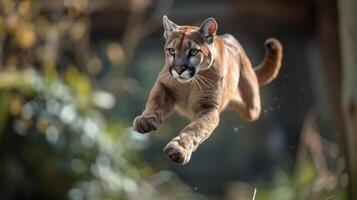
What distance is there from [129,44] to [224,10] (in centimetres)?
82

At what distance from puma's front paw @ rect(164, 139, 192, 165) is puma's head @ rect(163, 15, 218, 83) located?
0.27 ft

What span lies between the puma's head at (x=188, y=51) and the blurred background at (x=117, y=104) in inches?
164

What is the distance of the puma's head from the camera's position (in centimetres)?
114

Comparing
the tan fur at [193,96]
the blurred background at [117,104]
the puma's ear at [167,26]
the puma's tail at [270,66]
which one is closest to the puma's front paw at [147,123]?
the tan fur at [193,96]

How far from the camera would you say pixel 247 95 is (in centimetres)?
140

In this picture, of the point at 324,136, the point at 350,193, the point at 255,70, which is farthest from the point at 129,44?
the point at 255,70

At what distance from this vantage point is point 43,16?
6.42 m

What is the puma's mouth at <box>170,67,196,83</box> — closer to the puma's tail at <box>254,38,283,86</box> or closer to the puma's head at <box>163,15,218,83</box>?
the puma's head at <box>163,15,218,83</box>

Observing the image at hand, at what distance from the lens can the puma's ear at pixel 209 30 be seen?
3.86 feet

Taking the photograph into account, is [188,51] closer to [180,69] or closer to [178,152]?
[180,69]

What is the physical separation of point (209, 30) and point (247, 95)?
0.23 metres

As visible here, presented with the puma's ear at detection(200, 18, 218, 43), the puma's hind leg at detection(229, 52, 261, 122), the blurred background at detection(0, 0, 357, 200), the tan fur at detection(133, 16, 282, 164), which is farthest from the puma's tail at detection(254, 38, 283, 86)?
the blurred background at detection(0, 0, 357, 200)

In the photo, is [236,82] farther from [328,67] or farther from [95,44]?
[95,44]

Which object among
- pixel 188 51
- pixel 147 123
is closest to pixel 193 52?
pixel 188 51
